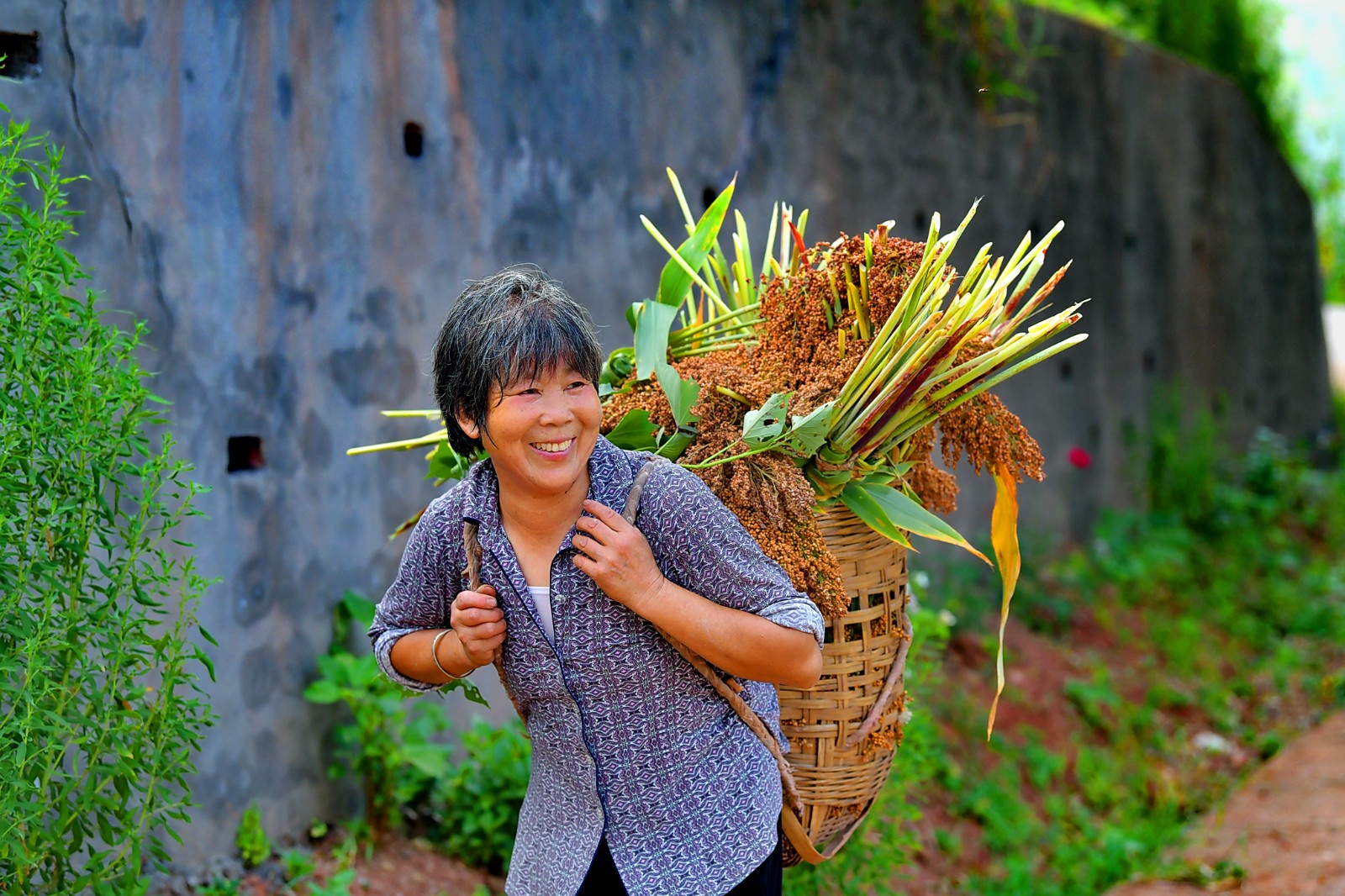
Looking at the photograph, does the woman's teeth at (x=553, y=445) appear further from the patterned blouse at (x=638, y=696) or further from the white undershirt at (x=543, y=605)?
the white undershirt at (x=543, y=605)

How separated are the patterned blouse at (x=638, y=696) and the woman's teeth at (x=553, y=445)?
9 centimetres

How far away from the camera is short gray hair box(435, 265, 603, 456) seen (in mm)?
1551

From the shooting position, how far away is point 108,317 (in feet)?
8.81

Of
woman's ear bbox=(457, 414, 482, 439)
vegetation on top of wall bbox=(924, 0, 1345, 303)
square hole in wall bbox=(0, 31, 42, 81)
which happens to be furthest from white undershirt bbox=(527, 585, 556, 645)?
vegetation on top of wall bbox=(924, 0, 1345, 303)

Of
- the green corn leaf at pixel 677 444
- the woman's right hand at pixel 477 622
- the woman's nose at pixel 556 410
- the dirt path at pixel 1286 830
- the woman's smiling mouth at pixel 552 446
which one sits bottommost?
the dirt path at pixel 1286 830

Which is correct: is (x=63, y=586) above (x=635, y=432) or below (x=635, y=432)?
below

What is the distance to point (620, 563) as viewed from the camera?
5.05 feet

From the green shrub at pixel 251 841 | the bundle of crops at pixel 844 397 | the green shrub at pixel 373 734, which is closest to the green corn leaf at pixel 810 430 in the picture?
the bundle of crops at pixel 844 397

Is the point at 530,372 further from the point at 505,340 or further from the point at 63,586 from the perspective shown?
the point at 63,586

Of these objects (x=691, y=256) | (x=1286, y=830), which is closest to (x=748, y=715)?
(x=691, y=256)

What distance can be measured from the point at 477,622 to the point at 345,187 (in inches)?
76.6

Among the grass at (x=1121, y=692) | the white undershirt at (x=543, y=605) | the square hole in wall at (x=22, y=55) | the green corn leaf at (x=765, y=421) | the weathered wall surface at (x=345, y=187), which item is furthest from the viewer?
the grass at (x=1121, y=692)

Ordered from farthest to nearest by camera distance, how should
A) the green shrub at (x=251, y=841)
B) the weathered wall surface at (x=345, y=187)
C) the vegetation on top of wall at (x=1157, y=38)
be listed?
the vegetation on top of wall at (x=1157, y=38) < the green shrub at (x=251, y=841) < the weathered wall surface at (x=345, y=187)

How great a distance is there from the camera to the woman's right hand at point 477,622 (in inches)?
62.4
